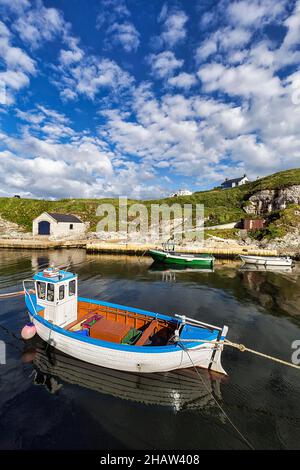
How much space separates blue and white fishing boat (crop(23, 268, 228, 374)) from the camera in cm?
1209

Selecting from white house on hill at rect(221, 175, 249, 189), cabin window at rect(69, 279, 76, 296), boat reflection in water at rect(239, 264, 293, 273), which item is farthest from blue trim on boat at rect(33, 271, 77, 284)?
white house on hill at rect(221, 175, 249, 189)

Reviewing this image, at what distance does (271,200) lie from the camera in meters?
87.3

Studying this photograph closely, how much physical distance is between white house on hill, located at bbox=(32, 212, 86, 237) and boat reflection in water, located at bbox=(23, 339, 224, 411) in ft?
224

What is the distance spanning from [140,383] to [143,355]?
Answer: 1612 mm

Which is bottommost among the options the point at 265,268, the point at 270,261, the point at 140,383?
the point at 140,383

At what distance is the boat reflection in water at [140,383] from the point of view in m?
11.2

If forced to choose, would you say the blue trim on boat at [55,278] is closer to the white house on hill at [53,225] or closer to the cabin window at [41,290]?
the cabin window at [41,290]

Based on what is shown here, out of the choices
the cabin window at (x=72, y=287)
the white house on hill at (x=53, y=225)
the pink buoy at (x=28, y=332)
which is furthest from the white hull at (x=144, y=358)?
the white house on hill at (x=53, y=225)

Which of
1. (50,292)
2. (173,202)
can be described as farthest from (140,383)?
(173,202)

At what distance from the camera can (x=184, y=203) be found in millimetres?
102688

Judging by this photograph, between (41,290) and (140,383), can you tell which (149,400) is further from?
(41,290)

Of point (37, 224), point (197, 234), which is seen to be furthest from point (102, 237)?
point (197, 234)

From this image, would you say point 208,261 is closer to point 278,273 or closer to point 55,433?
point 278,273

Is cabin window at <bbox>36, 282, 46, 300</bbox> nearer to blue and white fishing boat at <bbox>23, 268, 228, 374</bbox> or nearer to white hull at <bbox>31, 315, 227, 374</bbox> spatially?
blue and white fishing boat at <bbox>23, 268, 228, 374</bbox>
